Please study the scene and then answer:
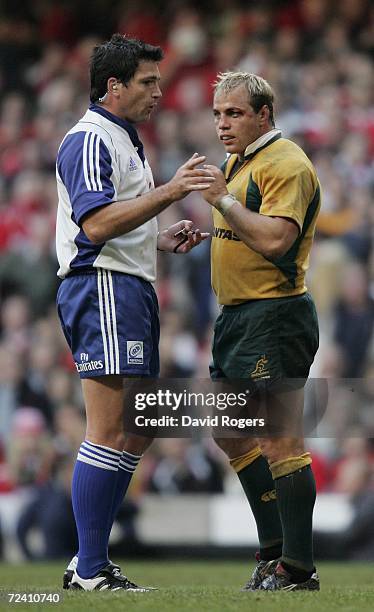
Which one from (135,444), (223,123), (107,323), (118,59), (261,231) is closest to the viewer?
(261,231)

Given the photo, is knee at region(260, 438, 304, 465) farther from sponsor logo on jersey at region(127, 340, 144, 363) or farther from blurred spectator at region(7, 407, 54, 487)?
blurred spectator at region(7, 407, 54, 487)

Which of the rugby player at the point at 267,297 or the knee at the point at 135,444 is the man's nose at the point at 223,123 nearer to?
the rugby player at the point at 267,297

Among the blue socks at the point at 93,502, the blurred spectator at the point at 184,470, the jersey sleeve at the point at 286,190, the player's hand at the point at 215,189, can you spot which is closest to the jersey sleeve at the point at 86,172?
the player's hand at the point at 215,189

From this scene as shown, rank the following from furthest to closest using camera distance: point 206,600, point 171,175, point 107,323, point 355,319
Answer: point 171,175 < point 355,319 < point 107,323 < point 206,600

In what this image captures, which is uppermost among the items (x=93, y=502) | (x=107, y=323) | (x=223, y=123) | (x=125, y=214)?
(x=223, y=123)

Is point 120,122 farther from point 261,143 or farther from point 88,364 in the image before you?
point 88,364

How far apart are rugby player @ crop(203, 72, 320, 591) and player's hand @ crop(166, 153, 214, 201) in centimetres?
5

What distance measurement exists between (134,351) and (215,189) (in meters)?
0.79

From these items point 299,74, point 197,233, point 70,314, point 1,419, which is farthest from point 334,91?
point 70,314

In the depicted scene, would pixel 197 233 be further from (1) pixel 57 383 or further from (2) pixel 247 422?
(1) pixel 57 383

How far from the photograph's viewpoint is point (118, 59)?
5855 mm

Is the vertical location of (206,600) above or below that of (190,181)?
below

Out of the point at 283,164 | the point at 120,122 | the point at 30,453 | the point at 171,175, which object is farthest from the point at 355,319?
the point at 283,164

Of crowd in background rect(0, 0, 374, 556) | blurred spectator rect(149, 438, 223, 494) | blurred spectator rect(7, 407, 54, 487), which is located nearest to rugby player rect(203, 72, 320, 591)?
crowd in background rect(0, 0, 374, 556)
